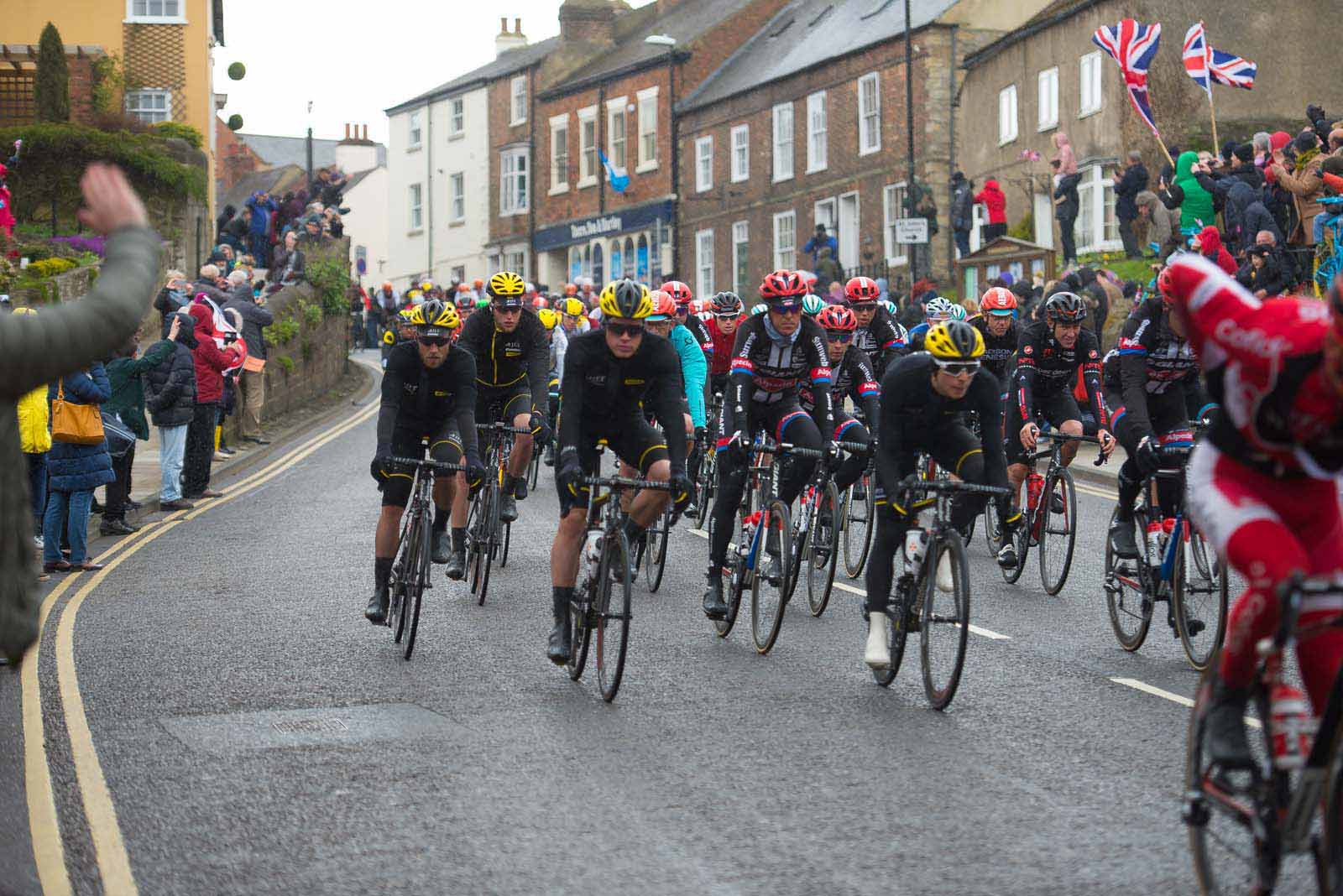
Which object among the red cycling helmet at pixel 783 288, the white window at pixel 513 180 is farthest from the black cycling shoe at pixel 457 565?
the white window at pixel 513 180

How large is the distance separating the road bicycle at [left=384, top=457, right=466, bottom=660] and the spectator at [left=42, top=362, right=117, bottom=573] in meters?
4.18

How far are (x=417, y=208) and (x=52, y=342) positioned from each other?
231 feet

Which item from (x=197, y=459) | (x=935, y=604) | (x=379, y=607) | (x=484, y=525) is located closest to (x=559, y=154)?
(x=197, y=459)

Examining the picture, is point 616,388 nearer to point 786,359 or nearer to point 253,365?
point 786,359

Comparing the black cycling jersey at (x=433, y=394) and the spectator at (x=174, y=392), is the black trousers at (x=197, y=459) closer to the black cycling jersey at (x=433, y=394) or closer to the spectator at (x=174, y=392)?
the spectator at (x=174, y=392)

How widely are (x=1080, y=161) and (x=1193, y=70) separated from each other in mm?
13449

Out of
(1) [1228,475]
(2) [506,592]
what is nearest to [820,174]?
(2) [506,592]

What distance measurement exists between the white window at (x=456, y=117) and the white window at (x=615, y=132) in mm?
10575

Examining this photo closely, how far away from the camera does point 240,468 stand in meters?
22.8

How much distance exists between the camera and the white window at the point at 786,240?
51.6m

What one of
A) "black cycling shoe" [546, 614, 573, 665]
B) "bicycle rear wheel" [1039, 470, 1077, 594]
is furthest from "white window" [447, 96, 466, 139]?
"black cycling shoe" [546, 614, 573, 665]

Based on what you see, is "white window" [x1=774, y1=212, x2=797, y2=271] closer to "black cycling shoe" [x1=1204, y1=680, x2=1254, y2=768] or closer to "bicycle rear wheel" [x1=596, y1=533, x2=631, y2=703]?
"bicycle rear wheel" [x1=596, y1=533, x2=631, y2=703]

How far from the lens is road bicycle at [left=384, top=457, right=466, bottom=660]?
1030cm

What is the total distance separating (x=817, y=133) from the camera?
5016 cm
